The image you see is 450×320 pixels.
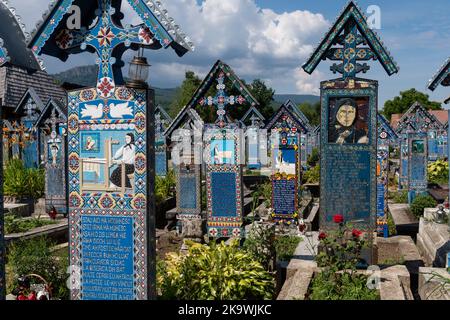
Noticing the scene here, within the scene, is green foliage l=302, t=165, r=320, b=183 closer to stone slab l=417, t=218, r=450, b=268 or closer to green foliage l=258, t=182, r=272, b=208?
green foliage l=258, t=182, r=272, b=208

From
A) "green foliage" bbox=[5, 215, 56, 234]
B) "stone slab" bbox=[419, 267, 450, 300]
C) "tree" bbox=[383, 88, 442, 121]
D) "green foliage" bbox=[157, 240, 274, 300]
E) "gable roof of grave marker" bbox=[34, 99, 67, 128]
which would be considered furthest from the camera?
"tree" bbox=[383, 88, 442, 121]

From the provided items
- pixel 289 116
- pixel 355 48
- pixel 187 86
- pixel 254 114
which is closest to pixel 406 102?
pixel 187 86

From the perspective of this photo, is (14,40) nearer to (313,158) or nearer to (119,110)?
(119,110)

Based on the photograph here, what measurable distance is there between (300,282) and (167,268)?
1.78m

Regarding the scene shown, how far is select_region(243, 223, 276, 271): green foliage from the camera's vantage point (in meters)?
7.20

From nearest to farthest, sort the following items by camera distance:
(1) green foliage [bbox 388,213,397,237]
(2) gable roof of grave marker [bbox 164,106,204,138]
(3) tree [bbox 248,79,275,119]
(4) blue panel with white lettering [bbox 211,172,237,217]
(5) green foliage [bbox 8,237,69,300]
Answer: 1. (5) green foliage [bbox 8,237,69,300]
2. (4) blue panel with white lettering [bbox 211,172,237,217]
3. (1) green foliage [bbox 388,213,397,237]
4. (2) gable roof of grave marker [bbox 164,106,204,138]
5. (3) tree [bbox 248,79,275,119]

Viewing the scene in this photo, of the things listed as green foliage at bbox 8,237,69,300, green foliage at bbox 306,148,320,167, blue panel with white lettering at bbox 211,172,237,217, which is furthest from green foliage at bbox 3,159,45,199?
green foliage at bbox 306,148,320,167

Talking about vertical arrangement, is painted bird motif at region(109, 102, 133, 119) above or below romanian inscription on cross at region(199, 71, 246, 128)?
below

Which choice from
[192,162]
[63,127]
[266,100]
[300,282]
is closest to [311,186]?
[192,162]

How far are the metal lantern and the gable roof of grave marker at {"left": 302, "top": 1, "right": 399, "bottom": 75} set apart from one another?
378 cm

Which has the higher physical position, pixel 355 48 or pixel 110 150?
pixel 355 48

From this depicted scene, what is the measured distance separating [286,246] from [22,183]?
853 centimetres

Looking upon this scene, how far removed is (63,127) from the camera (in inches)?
A: 604

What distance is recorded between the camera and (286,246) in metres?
9.87
